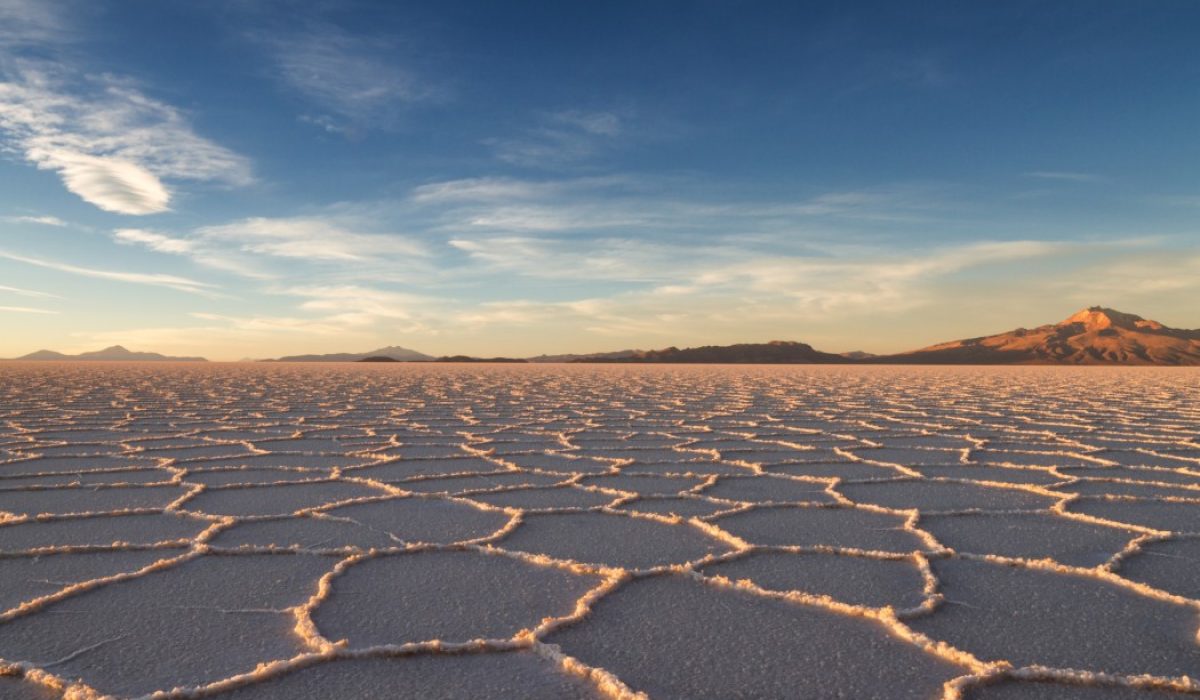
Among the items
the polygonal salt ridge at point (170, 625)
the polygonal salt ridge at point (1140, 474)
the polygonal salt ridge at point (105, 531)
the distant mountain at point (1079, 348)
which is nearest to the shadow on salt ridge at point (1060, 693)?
the polygonal salt ridge at point (170, 625)

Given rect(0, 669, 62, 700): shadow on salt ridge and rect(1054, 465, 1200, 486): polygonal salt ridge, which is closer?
rect(0, 669, 62, 700): shadow on salt ridge

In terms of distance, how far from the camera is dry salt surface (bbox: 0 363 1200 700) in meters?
1.13

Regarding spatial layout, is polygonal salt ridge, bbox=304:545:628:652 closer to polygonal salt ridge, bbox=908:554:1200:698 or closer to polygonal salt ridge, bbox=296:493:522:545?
polygonal salt ridge, bbox=296:493:522:545

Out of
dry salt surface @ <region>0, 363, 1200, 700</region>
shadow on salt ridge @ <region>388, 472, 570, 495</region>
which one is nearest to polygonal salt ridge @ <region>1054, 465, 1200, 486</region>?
dry salt surface @ <region>0, 363, 1200, 700</region>

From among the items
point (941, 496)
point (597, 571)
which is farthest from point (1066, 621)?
point (941, 496)

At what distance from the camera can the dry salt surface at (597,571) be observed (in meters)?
1.13

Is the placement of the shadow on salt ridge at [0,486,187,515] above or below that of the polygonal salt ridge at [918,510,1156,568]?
above

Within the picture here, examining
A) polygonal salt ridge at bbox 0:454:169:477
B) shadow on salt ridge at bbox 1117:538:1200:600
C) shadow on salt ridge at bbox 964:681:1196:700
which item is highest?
polygonal salt ridge at bbox 0:454:169:477

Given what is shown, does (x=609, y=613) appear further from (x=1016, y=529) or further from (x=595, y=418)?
(x=595, y=418)

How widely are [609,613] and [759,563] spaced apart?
0.42m

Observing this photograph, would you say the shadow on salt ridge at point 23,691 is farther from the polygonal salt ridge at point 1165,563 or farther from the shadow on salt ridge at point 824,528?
the polygonal salt ridge at point 1165,563

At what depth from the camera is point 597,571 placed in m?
1.62

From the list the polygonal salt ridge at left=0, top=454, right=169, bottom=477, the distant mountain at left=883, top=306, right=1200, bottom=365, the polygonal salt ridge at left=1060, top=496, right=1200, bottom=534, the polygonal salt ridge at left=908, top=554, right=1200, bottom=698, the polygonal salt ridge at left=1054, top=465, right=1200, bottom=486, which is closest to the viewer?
the polygonal salt ridge at left=908, top=554, right=1200, bottom=698

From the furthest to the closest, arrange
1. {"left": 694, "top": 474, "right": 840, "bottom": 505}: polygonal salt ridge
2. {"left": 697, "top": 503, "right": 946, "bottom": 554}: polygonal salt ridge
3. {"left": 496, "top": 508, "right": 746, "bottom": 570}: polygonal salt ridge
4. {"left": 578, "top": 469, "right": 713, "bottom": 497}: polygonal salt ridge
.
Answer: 1. {"left": 578, "top": 469, "right": 713, "bottom": 497}: polygonal salt ridge
2. {"left": 694, "top": 474, "right": 840, "bottom": 505}: polygonal salt ridge
3. {"left": 697, "top": 503, "right": 946, "bottom": 554}: polygonal salt ridge
4. {"left": 496, "top": 508, "right": 746, "bottom": 570}: polygonal salt ridge
